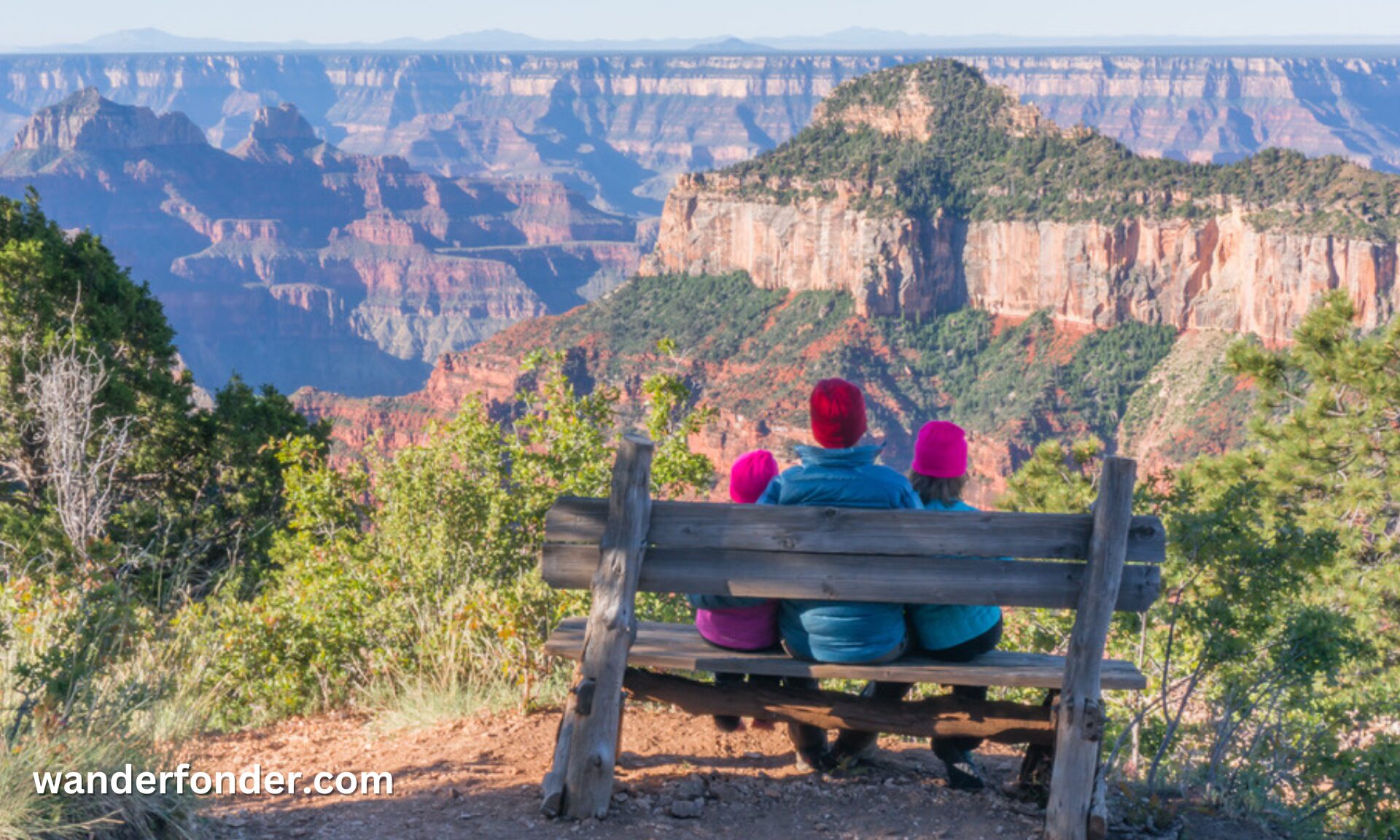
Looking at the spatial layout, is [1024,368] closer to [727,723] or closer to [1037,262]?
[1037,262]

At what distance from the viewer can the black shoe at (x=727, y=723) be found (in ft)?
15.9

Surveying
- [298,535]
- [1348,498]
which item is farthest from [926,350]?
[298,535]

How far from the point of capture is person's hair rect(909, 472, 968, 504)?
446 cm

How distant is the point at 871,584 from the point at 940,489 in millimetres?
594

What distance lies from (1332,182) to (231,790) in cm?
6582

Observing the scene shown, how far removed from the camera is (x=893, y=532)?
4012mm

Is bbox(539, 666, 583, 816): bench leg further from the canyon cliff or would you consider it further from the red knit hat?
the canyon cliff

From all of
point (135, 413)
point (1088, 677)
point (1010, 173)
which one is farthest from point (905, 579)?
point (1010, 173)

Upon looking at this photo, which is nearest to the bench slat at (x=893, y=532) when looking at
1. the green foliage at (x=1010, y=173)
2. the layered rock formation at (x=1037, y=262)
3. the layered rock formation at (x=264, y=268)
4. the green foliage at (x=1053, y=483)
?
the green foliage at (x=1053, y=483)

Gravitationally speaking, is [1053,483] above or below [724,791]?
below

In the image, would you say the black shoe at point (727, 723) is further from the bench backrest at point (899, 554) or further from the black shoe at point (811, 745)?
the bench backrest at point (899, 554)

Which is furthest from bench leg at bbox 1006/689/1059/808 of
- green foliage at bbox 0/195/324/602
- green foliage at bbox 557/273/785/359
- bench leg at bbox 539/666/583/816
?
green foliage at bbox 557/273/785/359

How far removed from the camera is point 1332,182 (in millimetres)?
60312

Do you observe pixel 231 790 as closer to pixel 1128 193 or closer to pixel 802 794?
pixel 802 794
